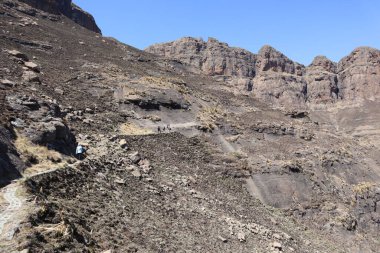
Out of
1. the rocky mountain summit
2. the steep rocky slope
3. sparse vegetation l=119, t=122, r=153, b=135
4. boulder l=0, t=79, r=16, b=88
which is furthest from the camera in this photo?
the rocky mountain summit

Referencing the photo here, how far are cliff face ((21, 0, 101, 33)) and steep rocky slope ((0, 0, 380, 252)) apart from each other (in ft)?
20.5

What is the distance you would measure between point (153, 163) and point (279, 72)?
110m

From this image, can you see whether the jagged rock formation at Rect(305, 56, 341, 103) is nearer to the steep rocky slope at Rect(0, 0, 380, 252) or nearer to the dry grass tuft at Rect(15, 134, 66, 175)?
the steep rocky slope at Rect(0, 0, 380, 252)

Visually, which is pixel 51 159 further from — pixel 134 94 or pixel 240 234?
pixel 134 94

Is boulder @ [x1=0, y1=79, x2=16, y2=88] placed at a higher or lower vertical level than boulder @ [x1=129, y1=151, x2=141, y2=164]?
higher

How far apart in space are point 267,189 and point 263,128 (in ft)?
38.9

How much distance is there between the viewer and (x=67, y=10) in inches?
3214

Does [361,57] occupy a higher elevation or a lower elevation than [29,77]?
higher

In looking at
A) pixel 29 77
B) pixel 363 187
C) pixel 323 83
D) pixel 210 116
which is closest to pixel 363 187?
pixel 363 187

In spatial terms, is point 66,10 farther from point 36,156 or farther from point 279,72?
point 279,72

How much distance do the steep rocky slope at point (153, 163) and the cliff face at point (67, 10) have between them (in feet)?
20.5

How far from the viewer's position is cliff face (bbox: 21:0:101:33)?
2827 inches

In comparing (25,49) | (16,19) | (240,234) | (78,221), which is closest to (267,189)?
(240,234)

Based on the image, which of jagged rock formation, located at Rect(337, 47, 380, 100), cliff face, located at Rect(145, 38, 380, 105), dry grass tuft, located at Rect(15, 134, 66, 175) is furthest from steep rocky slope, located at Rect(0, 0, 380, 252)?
jagged rock formation, located at Rect(337, 47, 380, 100)
